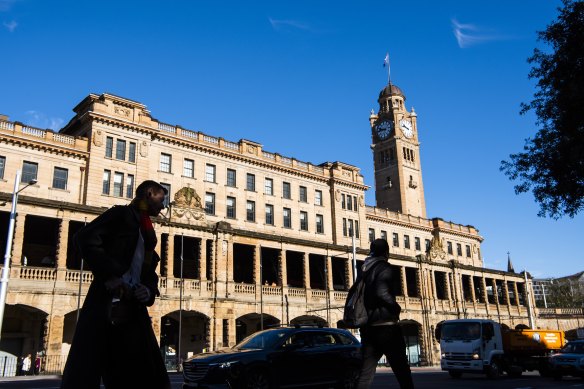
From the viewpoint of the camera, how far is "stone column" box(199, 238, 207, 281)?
38625 millimetres

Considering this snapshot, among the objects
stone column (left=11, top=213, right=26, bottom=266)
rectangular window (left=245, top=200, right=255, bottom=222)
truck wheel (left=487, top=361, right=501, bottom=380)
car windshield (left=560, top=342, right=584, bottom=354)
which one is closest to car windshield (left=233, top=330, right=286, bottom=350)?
truck wheel (left=487, top=361, right=501, bottom=380)

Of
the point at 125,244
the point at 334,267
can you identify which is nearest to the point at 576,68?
the point at 125,244

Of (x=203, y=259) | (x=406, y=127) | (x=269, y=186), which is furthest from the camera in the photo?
(x=406, y=127)

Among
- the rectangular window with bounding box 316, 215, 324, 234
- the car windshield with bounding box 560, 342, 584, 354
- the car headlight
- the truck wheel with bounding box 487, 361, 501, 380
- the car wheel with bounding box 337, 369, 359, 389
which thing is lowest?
the truck wheel with bounding box 487, 361, 501, 380

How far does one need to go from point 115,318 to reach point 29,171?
37131mm

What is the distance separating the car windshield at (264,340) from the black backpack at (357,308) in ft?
16.8

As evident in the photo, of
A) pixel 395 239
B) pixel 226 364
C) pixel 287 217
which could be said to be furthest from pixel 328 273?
pixel 226 364

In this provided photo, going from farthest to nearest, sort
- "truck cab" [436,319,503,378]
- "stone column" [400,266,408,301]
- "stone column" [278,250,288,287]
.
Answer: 1. "stone column" [400,266,408,301]
2. "stone column" [278,250,288,287]
3. "truck cab" [436,319,503,378]

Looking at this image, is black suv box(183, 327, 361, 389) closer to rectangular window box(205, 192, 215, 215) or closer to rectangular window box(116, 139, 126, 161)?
rectangular window box(116, 139, 126, 161)

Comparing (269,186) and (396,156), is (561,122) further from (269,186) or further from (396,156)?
(396,156)

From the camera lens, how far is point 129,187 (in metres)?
40.1

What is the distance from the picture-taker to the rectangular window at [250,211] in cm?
4747

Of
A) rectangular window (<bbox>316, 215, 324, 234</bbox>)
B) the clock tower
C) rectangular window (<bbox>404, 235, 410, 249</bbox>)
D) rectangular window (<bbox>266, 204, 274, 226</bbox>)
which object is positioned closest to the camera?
rectangular window (<bbox>266, 204, 274, 226</bbox>)

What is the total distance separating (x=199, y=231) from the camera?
129 feet
